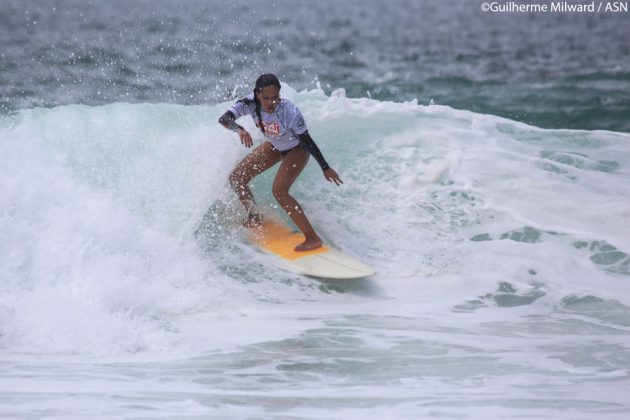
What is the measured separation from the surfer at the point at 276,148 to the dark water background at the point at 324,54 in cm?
924

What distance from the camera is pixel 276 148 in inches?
299

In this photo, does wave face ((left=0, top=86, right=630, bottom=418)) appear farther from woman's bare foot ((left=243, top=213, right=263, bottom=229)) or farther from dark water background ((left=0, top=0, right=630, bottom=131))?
dark water background ((left=0, top=0, right=630, bottom=131))

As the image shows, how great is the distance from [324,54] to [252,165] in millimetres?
17710

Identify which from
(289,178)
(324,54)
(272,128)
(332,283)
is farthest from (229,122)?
(324,54)

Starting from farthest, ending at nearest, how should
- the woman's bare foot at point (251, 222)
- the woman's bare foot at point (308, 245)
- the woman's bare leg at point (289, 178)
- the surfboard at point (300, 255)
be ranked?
the woman's bare foot at point (251, 222) → the woman's bare foot at point (308, 245) → the woman's bare leg at point (289, 178) → the surfboard at point (300, 255)

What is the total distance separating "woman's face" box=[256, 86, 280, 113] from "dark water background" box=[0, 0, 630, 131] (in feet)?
31.9

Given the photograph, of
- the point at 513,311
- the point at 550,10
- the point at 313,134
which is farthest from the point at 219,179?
the point at 550,10

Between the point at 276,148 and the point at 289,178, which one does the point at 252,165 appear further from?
the point at 289,178

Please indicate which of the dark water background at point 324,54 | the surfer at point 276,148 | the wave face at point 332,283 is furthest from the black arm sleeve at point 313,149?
the dark water background at point 324,54

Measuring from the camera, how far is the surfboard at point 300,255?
735 centimetres

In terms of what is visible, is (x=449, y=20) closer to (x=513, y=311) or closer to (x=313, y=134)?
(x=313, y=134)

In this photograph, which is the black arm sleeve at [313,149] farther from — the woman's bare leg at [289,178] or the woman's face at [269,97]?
the woman's face at [269,97]

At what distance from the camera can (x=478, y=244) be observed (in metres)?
8.26

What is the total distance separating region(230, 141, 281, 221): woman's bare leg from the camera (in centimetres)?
767
